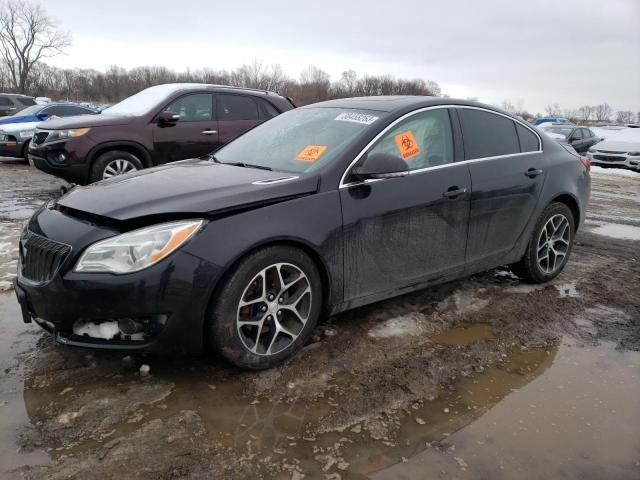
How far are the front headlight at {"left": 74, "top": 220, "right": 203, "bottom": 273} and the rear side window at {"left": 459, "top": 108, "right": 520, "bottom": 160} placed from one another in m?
2.29

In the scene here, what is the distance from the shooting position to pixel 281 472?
2137 millimetres

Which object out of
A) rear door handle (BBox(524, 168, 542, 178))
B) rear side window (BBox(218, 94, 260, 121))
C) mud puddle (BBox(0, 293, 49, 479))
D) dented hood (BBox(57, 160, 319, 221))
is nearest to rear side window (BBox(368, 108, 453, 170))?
dented hood (BBox(57, 160, 319, 221))

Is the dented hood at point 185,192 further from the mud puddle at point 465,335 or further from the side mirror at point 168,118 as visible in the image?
the side mirror at point 168,118

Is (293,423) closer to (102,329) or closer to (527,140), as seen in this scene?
(102,329)

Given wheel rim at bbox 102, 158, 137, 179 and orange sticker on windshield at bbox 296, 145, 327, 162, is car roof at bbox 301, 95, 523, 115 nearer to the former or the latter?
orange sticker on windshield at bbox 296, 145, 327, 162

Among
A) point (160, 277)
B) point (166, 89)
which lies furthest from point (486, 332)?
point (166, 89)

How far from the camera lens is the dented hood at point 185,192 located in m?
2.68

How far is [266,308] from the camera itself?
2852 mm

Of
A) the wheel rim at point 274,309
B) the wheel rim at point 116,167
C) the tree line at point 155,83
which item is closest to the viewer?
the wheel rim at point 274,309

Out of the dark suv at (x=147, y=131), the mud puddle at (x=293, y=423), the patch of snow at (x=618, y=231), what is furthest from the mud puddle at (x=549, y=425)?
the dark suv at (x=147, y=131)

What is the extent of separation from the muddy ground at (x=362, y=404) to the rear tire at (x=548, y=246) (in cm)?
56

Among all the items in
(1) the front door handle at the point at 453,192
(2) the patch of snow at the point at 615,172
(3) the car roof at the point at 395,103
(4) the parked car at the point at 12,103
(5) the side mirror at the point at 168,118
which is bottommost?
(2) the patch of snow at the point at 615,172

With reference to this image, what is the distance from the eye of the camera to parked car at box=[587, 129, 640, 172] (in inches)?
649

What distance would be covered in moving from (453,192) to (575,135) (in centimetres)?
1868
